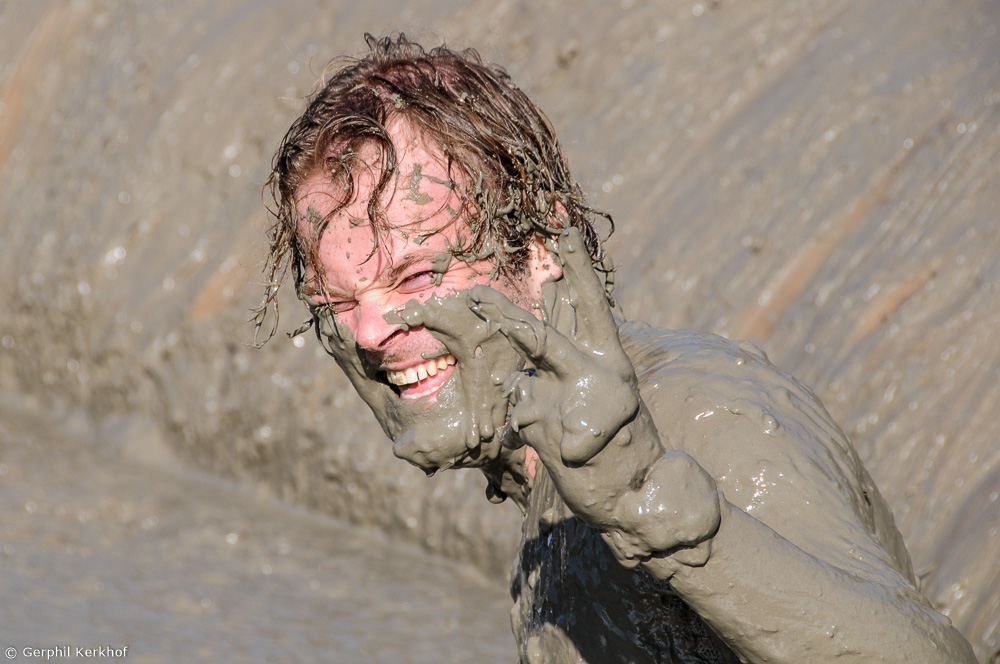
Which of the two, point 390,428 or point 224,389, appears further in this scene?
point 224,389

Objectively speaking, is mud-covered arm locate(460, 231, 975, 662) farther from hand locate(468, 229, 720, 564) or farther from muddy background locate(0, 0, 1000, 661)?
muddy background locate(0, 0, 1000, 661)

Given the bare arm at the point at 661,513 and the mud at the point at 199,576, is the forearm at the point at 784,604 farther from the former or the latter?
the mud at the point at 199,576

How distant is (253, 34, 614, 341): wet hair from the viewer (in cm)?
165

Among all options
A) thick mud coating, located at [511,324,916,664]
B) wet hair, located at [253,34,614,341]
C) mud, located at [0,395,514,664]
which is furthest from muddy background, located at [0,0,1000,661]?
wet hair, located at [253,34,614,341]

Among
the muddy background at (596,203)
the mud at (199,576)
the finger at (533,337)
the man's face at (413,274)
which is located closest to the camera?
the finger at (533,337)

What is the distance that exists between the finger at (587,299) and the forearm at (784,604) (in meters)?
0.24

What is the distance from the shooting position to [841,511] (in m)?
1.33

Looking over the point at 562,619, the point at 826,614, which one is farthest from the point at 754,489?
the point at 562,619

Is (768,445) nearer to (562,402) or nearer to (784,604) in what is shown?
(784,604)

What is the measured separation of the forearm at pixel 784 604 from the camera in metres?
1.17

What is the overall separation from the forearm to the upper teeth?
58cm

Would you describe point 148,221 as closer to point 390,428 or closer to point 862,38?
point 862,38

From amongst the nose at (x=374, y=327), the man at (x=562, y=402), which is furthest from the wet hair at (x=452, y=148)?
the nose at (x=374, y=327)

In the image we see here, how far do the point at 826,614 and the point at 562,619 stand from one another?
63 centimetres
